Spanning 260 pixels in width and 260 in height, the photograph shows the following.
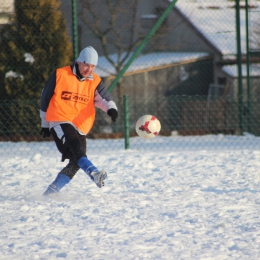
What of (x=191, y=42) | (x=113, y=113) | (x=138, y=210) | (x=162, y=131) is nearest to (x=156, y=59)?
(x=191, y=42)

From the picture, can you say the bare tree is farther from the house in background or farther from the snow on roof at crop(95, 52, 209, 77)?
the snow on roof at crop(95, 52, 209, 77)

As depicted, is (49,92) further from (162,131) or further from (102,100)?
(162,131)

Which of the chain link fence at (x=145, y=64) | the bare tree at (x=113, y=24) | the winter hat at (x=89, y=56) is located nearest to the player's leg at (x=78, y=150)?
the winter hat at (x=89, y=56)

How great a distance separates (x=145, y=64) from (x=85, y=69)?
11231 mm

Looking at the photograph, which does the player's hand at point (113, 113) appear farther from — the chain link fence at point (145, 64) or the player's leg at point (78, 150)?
the chain link fence at point (145, 64)

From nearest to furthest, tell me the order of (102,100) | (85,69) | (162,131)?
(85,69) → (102,100) → (162,131)

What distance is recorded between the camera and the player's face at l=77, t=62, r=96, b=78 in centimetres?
561

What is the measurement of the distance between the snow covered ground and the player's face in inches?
49.6

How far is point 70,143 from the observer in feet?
18.3

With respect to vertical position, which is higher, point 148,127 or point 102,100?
point 102,100

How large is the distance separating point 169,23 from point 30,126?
722 centimetres

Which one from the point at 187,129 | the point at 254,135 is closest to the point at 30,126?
the point at 187,129

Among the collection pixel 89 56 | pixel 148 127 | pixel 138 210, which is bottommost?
pixel 138 210

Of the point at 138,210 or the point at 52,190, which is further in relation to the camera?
the point at 52,190
